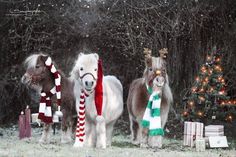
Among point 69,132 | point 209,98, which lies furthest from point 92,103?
point 209,98

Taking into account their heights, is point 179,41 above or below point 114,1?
below

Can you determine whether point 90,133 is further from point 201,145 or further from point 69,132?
point 201,145

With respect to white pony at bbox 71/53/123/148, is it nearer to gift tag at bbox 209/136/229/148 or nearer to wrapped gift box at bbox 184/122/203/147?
wrapped gift box at bbox 184/122/203/147

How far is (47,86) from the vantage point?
921cm

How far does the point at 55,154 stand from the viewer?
6.83m

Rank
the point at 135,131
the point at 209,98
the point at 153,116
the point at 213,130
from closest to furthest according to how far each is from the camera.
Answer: the point at 153,116 → the point at 213,130 → the point at 135,131 → the point at 209,98

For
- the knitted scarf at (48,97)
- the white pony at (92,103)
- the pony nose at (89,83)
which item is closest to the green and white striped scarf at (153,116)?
the white pony at (92,103)

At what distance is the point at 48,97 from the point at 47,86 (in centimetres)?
19

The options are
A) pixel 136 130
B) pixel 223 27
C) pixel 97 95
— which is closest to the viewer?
pixel 97 95

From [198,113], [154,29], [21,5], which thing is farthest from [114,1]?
[198,113]

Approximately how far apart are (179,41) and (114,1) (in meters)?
1.97

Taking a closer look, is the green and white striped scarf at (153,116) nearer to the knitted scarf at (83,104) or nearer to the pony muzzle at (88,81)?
the knitted scarf at (83,104)

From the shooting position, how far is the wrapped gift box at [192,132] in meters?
9.05

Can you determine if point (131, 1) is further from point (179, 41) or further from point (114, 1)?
point (179, 41)
